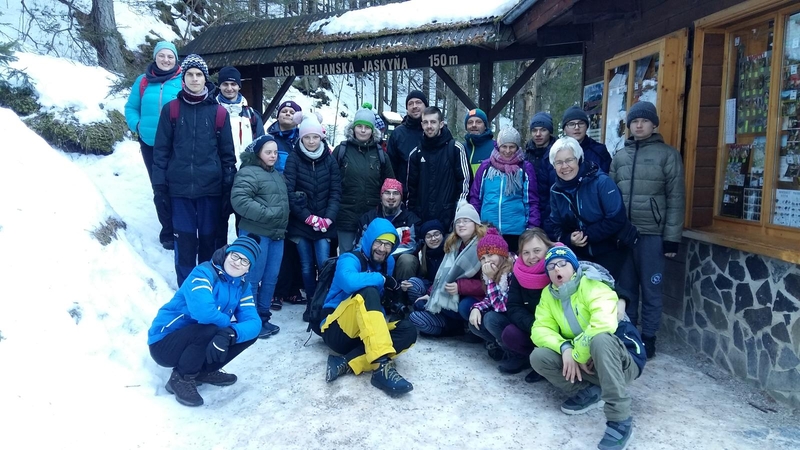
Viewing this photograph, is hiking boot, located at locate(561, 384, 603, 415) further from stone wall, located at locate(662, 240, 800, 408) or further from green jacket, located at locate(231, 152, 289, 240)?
green jacket, located at locate(231, 152, 289, 240)

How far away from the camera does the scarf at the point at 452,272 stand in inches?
174

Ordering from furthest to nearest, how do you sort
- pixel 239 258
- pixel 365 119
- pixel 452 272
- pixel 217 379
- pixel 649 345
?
pixel 365 119
pixel 452 272
pixel 649 345
pixel 217 379
pixel 239 258

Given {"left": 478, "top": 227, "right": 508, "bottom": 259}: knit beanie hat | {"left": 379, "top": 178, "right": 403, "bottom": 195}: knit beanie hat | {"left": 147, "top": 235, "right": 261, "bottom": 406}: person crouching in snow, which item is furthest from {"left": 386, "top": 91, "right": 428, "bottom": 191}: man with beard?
{"left": 147, "top": 235, "right": 261, "bottom": 406}: person crouching in snow

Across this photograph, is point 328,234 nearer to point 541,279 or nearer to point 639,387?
point 541,279

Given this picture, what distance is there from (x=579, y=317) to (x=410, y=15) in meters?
5.31

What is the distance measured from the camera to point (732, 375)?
3955mm

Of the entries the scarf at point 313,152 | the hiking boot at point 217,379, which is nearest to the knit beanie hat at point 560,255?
the hiking boot at point 217,379

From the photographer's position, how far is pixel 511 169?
4668 millimetres

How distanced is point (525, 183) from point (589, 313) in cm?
164

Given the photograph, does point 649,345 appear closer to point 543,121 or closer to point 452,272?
point 452,272

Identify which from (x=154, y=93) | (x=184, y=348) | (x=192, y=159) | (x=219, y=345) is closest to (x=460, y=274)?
(x=219, y=345)

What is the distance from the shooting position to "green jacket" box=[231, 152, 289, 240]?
4602 mm

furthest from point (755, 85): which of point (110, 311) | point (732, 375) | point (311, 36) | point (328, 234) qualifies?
point (311, 36)

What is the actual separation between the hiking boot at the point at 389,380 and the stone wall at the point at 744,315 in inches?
91.6
